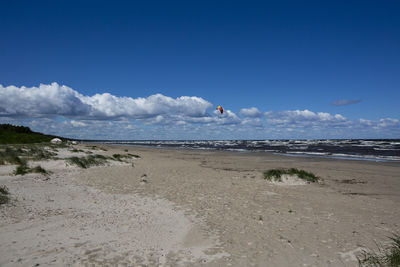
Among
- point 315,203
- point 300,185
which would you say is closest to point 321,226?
point 315,203

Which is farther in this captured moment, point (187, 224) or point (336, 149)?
point (336, 149)

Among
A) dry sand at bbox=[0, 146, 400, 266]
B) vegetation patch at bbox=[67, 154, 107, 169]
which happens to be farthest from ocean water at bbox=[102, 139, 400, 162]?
vegetation patch at bbox=[67, 154, 107, 169]

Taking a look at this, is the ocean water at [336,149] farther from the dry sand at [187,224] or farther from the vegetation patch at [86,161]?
the vegetation patch at [86,161]

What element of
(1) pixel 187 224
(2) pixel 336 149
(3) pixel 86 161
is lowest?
(1) pixel 187 224

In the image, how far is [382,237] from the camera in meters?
6.70

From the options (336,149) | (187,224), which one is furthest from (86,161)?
(336,149)

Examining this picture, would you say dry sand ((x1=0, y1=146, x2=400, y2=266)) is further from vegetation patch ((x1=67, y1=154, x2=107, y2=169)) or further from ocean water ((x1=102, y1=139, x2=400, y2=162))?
ocean water ((x1=102, y1=139, x2=400, y2=162))

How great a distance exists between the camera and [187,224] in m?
7.49

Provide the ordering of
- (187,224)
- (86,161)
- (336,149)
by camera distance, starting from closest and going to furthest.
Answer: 1. (187,224)
2. (86,161)
3. (336,149)

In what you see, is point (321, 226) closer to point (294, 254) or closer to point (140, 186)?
point (294, 254)

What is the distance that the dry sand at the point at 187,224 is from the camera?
213 inches

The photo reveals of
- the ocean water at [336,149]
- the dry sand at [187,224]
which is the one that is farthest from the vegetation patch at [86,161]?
the ocean water at [336,149]

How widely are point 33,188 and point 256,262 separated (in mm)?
9446

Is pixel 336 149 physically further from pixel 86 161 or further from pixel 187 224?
pixel 187 224
